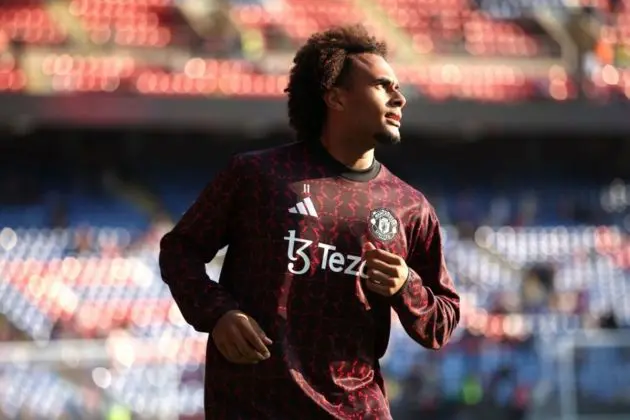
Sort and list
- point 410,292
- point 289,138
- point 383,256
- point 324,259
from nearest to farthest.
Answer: point 383,256 → point 410,292 → point 324,259 → point 289,138

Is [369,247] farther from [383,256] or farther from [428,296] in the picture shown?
[428,296]

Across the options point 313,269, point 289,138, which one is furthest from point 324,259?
point 289,138

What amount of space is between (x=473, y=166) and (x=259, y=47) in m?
3.76

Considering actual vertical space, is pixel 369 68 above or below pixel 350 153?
above

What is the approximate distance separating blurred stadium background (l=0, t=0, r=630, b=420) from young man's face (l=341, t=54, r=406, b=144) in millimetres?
8595

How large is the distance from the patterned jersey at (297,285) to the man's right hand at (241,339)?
0.05 m

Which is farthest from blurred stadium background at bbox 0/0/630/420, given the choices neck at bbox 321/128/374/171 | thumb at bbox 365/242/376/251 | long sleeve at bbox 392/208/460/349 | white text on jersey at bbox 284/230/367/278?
thumb at bbox 365/242/376/251

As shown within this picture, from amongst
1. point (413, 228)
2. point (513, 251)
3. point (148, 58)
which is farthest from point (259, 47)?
point (413, 228)

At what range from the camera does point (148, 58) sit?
50.9ft

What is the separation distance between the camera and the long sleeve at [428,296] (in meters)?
3.37

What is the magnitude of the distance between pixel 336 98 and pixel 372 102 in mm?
110

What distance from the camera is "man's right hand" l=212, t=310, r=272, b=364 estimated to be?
327 centimetres

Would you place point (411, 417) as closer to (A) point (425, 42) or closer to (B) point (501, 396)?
(B) point (501, 396)

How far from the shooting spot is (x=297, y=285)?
11.3 feet
